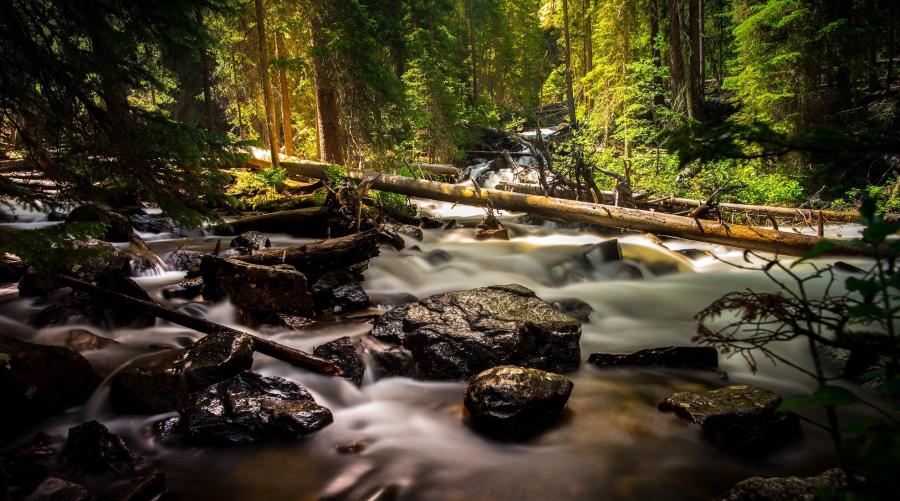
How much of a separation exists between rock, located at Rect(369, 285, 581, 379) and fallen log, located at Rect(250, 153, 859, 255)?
10.6 ft

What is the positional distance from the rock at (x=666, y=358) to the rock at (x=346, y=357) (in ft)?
9.57

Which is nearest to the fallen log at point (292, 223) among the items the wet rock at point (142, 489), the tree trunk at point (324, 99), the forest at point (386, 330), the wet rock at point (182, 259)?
the forest at point (386, 330)

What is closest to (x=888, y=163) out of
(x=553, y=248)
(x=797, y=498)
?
(x=553, y=248)

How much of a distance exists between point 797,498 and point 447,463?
8.43 feet

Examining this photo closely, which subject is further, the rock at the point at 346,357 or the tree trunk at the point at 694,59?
the tree trunk at the point at 694,59

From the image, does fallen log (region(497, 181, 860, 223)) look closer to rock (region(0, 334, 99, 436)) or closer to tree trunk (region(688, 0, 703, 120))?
tree trunk (region(688, 0, 703, 120))

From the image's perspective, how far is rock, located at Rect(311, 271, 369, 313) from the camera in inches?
282

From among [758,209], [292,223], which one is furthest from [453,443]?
[758,209]

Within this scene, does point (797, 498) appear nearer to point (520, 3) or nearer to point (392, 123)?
point (392, 123)

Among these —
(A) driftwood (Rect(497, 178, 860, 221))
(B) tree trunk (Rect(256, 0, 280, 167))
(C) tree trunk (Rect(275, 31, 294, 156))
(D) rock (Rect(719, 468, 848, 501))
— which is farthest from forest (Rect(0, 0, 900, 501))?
(C) tree trunk (Rect(275, 31, 294, 156))

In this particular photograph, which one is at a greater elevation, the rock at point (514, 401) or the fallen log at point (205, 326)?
the fallen log at point (205, 326)

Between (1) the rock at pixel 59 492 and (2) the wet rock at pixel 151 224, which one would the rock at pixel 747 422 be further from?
(2) the wet rock at pixel 151 224

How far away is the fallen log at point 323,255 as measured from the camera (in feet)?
23.4

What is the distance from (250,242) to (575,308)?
6.18 metres
